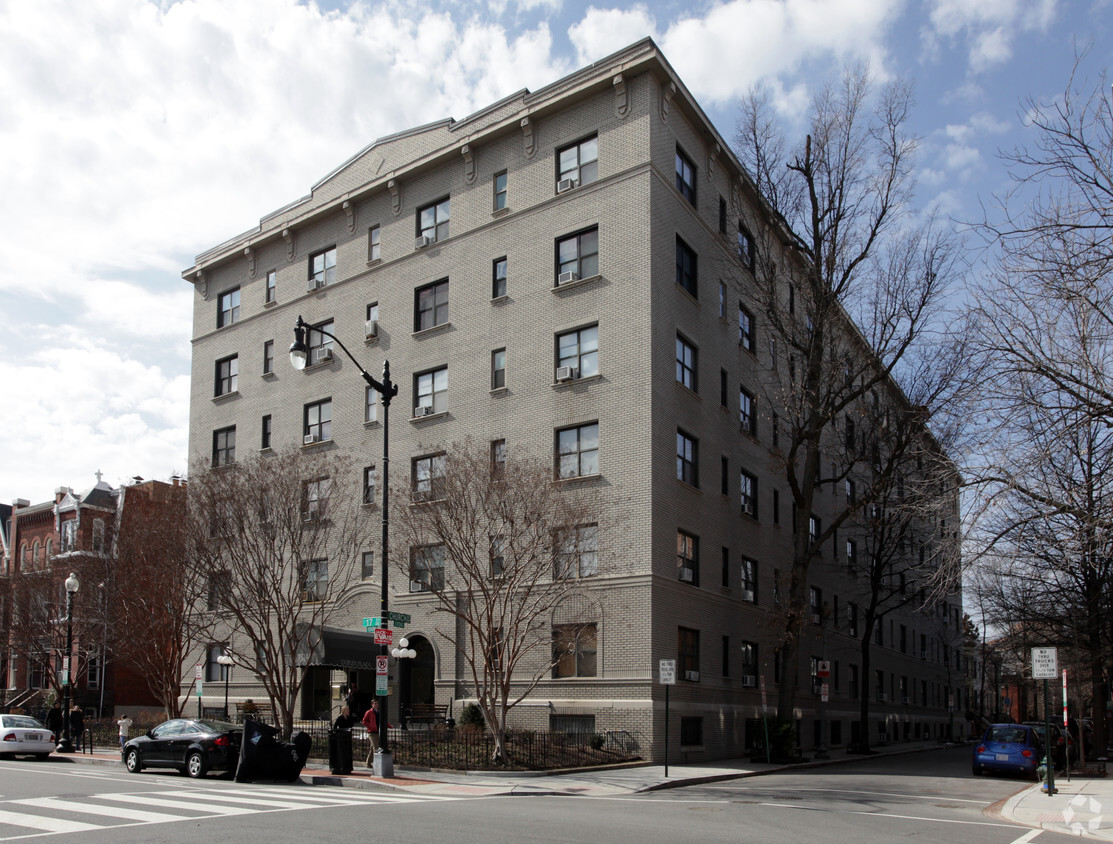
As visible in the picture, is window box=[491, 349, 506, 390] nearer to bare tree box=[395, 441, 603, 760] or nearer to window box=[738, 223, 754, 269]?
bare tree box=[395, 441, 603, 760]

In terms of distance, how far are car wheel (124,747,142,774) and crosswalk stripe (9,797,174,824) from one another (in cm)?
805

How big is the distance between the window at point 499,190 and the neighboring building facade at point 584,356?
8 cm

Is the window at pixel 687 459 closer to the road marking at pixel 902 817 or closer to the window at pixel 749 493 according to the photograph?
the window at pixel 749 493

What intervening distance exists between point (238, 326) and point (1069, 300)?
38.1m

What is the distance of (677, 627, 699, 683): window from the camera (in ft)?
100

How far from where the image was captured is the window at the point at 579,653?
29453 millimetres

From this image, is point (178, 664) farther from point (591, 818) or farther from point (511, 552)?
point (591, 818)

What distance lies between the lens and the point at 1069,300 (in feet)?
40.8

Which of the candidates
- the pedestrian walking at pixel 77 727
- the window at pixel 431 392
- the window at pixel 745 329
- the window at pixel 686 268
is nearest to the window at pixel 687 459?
the window at pixel 686 268

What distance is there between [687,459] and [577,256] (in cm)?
768

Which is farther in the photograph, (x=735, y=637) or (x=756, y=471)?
(x=756, y=471)

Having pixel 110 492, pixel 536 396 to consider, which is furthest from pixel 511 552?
pixel 110 492

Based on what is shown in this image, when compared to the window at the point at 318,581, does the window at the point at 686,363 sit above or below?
A: above

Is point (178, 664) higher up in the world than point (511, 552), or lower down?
lower down
